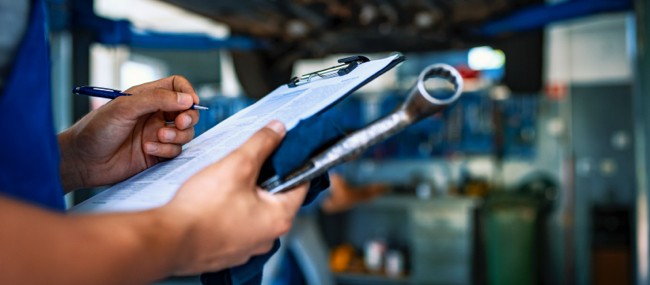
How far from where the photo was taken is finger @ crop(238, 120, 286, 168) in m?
0.57

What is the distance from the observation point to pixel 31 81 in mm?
519

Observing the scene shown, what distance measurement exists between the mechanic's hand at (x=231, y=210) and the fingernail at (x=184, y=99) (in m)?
0.27

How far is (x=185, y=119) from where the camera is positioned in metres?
0.86

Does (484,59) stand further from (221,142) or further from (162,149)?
(221,142)

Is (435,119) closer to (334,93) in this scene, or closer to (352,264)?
(352,264)

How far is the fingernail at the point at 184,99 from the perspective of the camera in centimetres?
83

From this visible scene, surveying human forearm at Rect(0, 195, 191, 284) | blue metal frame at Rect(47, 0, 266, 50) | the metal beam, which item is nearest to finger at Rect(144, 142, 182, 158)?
human forearm at Rect(0, 195, 191, 284)

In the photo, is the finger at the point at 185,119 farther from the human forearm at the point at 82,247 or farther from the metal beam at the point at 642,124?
the metal beam at the point at 642,124

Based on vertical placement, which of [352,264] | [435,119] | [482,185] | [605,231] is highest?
[435,119]

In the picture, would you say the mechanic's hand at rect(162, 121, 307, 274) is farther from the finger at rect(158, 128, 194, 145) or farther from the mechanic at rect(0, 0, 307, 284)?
the finger at rect(158, 128, 194, 145)

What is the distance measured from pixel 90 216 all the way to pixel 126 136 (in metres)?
0.44

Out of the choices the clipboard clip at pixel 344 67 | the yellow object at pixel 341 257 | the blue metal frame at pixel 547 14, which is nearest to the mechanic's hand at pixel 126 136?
the clipboard clip at pixel 344 67

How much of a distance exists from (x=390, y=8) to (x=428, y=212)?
3.38 m

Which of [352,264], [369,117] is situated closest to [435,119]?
[369,117]
